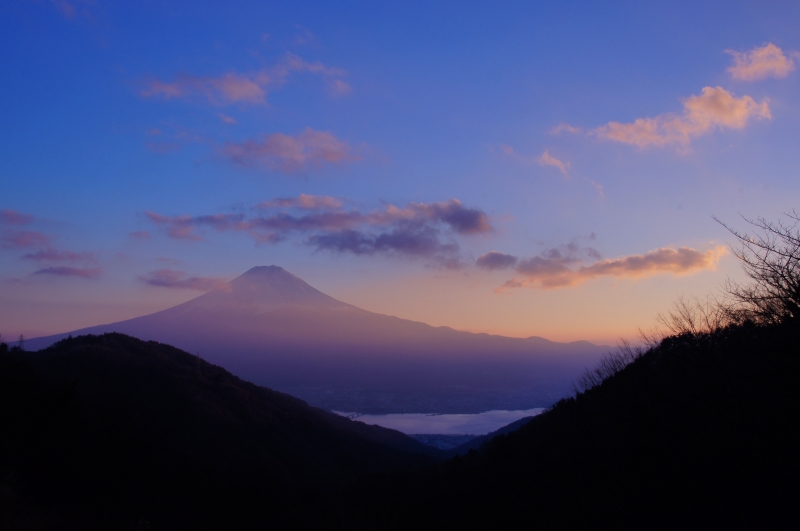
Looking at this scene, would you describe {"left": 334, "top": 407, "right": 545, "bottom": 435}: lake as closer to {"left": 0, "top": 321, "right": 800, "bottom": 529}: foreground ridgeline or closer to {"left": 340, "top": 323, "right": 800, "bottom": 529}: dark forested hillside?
{"left": 0, "top": 321, "right": 800, "bottom": 529}: foreground ridgeline

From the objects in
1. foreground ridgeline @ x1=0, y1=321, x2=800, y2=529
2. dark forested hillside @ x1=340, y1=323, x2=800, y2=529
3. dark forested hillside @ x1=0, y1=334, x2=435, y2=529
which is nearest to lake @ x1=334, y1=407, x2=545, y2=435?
dark forested hillside @ x1=0, y1=334, x2=435, y2=529

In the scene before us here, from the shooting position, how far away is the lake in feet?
280

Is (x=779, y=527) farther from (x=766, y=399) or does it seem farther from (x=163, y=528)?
(x=163, y=528)

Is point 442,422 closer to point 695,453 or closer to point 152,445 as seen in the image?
point 152,445

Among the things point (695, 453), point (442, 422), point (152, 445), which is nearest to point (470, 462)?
point (152, 445)

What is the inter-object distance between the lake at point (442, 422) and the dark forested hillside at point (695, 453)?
226 feet

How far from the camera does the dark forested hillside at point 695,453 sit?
7141mm

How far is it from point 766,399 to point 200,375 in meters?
39.1

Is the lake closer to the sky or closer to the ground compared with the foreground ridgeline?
closer to the ground

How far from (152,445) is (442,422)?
8989 cm

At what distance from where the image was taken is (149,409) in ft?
98.2

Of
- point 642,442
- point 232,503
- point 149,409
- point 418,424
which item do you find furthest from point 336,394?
point 642,442

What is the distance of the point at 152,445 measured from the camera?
19078mm

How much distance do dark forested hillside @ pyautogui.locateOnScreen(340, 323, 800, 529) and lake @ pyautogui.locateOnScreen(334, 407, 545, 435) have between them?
68.8 metres
